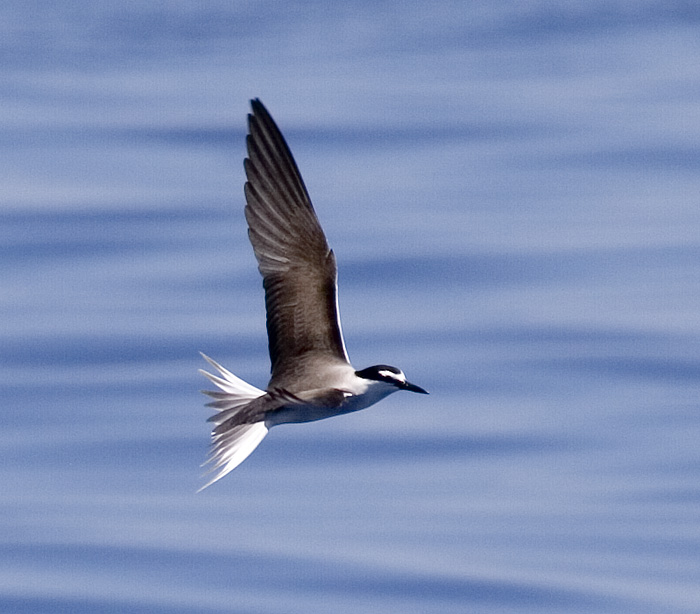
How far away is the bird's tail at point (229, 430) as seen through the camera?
30.7 ft

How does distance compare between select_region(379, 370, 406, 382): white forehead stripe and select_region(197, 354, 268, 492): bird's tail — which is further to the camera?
select_region(197, 354, 268, 492): bird's tail

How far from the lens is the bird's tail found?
30.7 ft

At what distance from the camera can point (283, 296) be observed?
9.48 m

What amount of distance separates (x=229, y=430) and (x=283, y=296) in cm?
93

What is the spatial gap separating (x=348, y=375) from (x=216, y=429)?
992 mm

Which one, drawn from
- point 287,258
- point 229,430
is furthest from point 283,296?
point 229,430

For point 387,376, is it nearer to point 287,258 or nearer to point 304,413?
point 304,413

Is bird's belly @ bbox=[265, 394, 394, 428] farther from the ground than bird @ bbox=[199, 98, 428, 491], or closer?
closer

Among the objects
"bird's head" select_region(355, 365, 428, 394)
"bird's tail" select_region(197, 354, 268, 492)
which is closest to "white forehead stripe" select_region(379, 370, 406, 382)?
"bird's head" select_region(355, 365, 428, 394)

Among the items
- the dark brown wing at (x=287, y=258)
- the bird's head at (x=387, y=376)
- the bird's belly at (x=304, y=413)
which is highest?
the dark brown wing at (x=287, y=258)

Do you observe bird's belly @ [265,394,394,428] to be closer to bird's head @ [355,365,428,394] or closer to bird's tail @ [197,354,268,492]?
bird's head @ [355,365,428,394]

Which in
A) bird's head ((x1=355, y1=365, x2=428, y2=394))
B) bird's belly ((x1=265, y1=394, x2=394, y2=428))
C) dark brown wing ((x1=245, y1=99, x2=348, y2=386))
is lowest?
bird's belly ((x1=265, y1=394, x2=394, y2=428))

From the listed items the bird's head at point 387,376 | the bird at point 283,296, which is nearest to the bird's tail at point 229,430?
the bird at point 283,296

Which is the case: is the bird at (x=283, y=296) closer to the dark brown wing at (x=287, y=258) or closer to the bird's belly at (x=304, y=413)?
the dark brown wing at (x=287, y=258)
